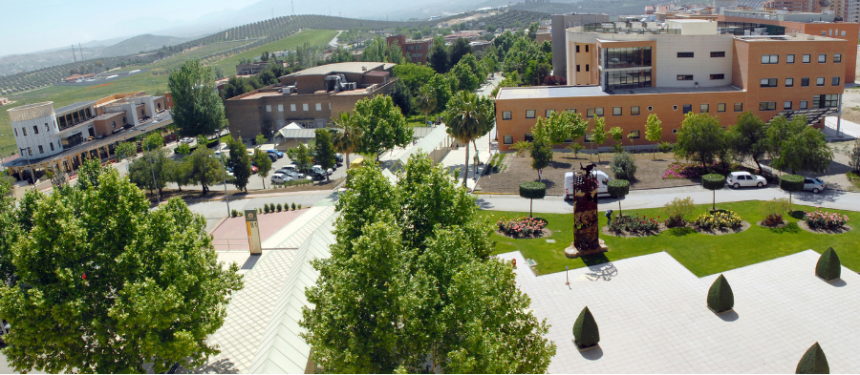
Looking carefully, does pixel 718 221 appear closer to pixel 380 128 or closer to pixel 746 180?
pixel 746 180

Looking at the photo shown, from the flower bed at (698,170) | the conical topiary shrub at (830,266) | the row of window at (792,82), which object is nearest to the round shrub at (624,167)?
the flower bed at (698,170)

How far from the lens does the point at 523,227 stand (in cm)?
3067

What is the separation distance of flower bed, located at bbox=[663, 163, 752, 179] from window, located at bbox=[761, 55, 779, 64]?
41.6 feet

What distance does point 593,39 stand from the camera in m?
61.3

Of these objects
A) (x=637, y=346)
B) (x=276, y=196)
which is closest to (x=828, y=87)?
(x=637, y=346)

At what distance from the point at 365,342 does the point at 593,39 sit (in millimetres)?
54944

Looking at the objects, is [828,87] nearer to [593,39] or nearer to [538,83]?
[593,39]

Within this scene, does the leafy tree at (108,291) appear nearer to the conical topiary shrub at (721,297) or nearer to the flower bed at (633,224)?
the conical topiary shrub at (721,297)

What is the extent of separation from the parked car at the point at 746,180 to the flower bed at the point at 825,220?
669 cm

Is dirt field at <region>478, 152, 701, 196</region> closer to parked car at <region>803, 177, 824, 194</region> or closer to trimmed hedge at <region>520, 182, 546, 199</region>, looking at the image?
trimmed hedge at <region>520, 182, 546, 199</region>

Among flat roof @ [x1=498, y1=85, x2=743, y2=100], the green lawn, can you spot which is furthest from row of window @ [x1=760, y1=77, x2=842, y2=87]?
the green lawn

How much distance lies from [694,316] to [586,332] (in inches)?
193

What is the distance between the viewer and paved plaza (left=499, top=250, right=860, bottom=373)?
18.9 meters

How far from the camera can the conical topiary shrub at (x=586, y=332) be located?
19.8 meters
